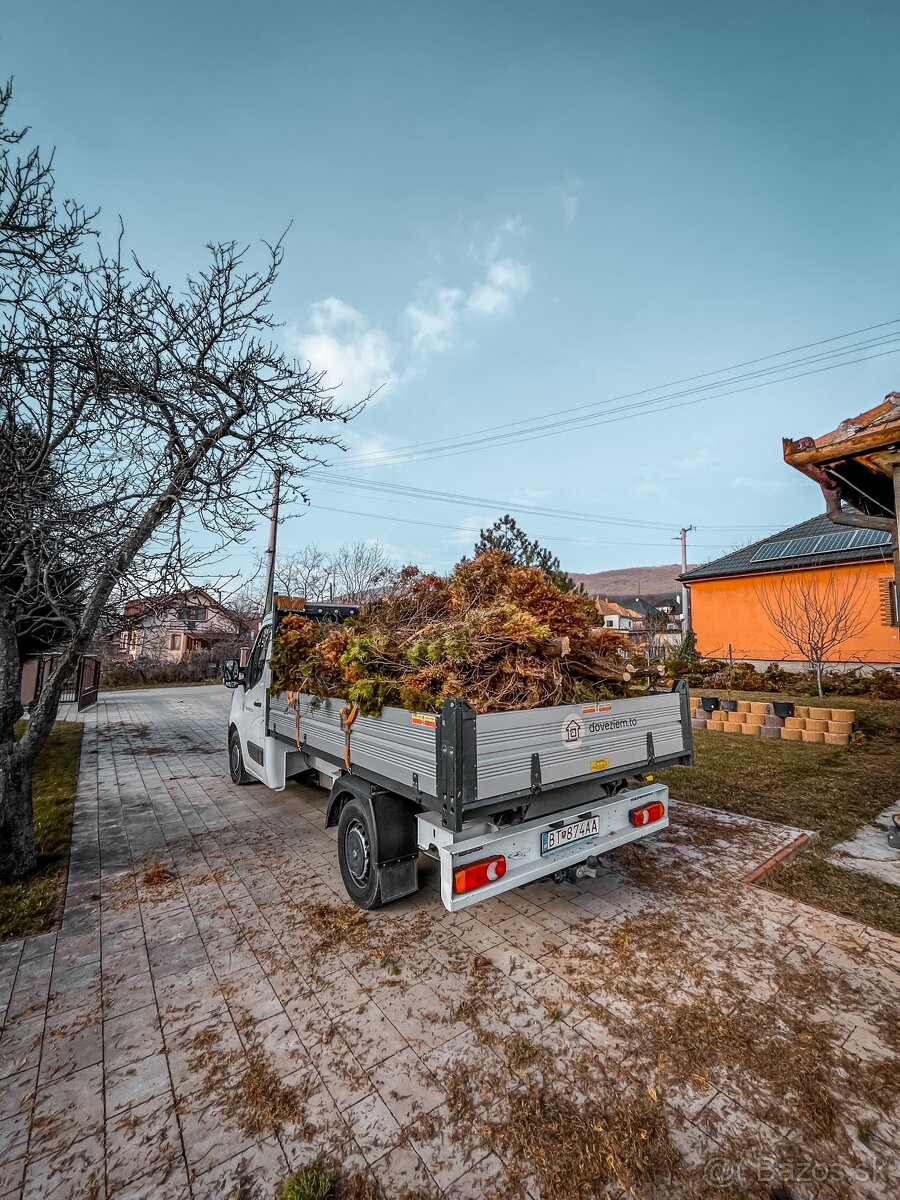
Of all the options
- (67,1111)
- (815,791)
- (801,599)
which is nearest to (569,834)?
(67,1111)

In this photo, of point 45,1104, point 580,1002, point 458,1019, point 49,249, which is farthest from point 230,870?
point 49,249

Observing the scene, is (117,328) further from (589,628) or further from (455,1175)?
(455,1175)

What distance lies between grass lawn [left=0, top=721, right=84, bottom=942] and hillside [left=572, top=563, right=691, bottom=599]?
71.4 metres

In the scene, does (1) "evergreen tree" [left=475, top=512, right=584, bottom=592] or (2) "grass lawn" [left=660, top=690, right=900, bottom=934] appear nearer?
(2) "grass lawn" [left=660, top=690, right=900, bottom=934]

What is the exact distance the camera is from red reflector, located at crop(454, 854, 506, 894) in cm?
261

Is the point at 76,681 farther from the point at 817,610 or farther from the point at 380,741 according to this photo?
the point at 817,610

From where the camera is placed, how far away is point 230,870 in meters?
4.17

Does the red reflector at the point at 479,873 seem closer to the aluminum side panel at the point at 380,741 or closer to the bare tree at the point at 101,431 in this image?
the aluminum side panel at the point at 380,741

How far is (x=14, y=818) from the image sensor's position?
12.7ft

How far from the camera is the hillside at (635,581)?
76312mm

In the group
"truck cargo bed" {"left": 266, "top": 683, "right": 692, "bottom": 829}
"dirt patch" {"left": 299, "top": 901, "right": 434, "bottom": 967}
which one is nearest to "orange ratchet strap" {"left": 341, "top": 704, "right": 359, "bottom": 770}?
"truck cargo bed" {"left": 266, "top": 683, "right": 692, "bottom": 829}

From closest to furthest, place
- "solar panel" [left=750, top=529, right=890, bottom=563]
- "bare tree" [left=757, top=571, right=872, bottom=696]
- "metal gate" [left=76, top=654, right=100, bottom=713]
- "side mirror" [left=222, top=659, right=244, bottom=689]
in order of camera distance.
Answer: "side mirror" [left=222, top=659, right=244, bottom=689] < "bare tree" [left=757, top=571, right=872, bottom=696] < "solar panel" [left=750, top=529, right=890, bottom=563] < "metal gate" [left=76, top=654, right=100, bottom=713]

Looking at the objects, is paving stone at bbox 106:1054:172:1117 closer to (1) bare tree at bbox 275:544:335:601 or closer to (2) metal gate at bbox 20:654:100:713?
(2) metal gate at bbox 20:654:100:713

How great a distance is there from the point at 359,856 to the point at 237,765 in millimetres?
4040
